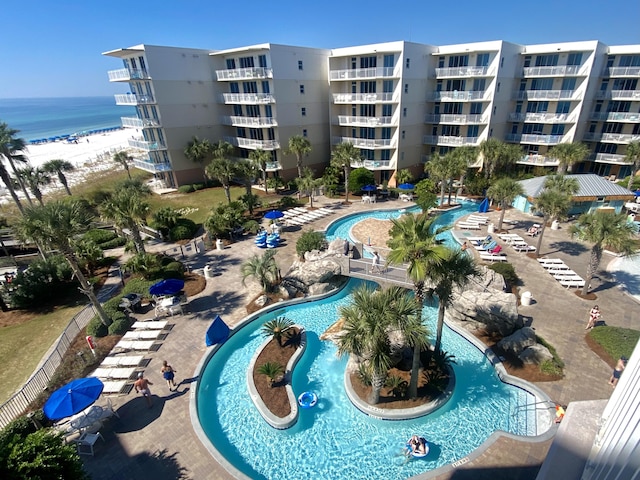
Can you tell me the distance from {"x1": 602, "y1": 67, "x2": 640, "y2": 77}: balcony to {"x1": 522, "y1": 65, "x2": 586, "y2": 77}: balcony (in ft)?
16.7

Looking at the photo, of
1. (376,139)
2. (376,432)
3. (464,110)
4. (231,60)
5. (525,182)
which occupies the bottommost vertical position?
(376,432)

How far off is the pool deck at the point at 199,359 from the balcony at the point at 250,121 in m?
25.4

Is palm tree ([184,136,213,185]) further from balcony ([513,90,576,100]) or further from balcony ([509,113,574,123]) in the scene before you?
balcony ([513,90,576,100])

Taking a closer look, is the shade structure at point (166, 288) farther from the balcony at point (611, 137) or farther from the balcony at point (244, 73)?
the balcony at point (611, 137)

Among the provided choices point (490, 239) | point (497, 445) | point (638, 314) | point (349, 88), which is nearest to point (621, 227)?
point (638, 314)

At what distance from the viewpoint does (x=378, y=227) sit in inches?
1366

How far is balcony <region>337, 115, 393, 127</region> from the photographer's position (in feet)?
151

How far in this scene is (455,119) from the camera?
153ft

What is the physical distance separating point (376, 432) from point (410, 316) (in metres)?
5.55

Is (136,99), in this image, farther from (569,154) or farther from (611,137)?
(611,137)

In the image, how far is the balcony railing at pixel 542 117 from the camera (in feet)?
146

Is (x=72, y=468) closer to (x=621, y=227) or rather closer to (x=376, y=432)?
(x=376, y=432)

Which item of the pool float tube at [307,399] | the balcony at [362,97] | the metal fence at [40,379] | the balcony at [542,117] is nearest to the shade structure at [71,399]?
the metal fence at [40,379]

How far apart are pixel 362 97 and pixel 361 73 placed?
3034 mm
